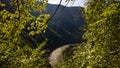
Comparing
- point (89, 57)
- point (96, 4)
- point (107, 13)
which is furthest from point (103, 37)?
point (96, 4)

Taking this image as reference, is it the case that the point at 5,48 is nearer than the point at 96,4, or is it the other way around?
the point at 5,48

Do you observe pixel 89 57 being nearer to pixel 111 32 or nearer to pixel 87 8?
pixel 111 32

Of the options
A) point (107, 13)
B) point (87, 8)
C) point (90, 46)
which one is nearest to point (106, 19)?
point (107, 13)

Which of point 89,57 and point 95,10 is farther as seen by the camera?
point 95,10

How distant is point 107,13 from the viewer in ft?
30.5

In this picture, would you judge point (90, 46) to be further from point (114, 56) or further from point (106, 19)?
point (106, 19)

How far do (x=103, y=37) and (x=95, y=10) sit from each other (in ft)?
39.6

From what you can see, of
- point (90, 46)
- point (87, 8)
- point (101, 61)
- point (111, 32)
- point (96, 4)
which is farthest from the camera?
point (87, 8)

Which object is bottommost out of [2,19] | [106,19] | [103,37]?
[103,37]

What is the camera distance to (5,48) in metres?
9.90

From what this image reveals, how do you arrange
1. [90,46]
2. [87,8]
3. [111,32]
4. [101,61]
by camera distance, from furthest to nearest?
[87,8] < [111,32] < [90,46] < [101,61]

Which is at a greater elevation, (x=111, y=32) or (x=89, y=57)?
(x=111, y=32)

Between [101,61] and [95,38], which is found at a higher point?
[95,38]

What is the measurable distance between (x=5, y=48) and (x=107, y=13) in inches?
155
